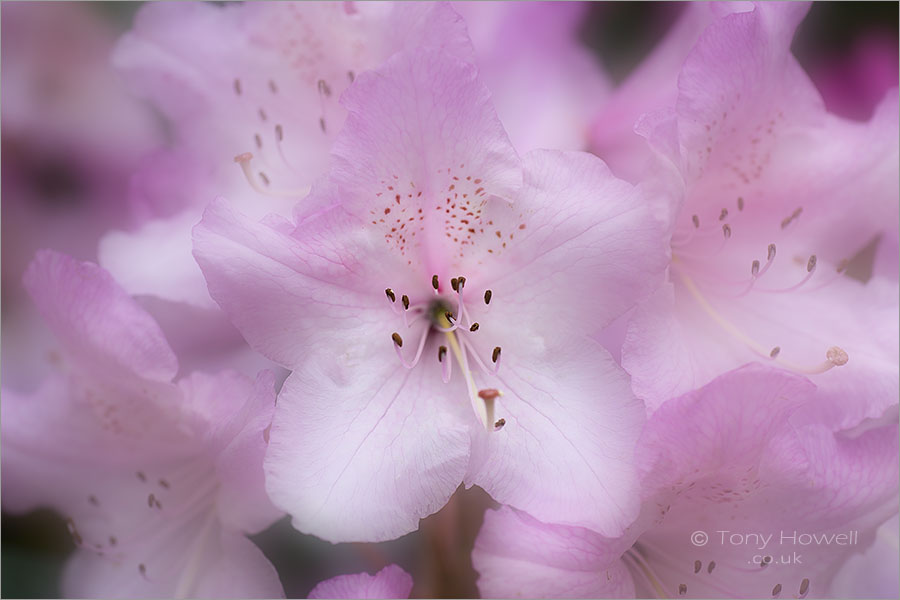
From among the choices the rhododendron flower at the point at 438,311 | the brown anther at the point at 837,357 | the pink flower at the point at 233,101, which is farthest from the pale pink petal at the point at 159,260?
the brown anther at the point at 837,357

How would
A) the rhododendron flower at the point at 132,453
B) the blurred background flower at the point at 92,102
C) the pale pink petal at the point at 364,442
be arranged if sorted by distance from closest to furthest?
the pale pink petal at the point at 364,442, the rhododendron flower at the point at 132,453, the blurred background flower at the point at 92,102

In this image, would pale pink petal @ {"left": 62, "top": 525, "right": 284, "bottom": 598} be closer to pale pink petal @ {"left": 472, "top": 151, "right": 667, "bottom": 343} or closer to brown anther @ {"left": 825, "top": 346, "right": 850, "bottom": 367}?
pale pink petal @ {"left": 472, "top": 151, "right": 667, "bottom": 343}

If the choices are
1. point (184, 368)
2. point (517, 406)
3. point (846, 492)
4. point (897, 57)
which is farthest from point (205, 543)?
point (897, 57)

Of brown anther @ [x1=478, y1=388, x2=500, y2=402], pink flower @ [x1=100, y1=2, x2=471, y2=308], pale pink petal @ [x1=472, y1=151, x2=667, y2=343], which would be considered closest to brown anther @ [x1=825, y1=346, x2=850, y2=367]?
pale pink petal @ [x1=472, y1=151, x2=667, y2=343]

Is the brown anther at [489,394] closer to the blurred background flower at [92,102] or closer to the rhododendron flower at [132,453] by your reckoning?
the rhododendron flower at [132,453]

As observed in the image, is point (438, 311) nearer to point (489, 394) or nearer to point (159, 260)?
point (489, 394)

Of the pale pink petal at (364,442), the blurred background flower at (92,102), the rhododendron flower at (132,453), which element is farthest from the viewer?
the blurred background flower at (92,102)

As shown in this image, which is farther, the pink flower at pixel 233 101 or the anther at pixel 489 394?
the pink flower at pixel 233 101
